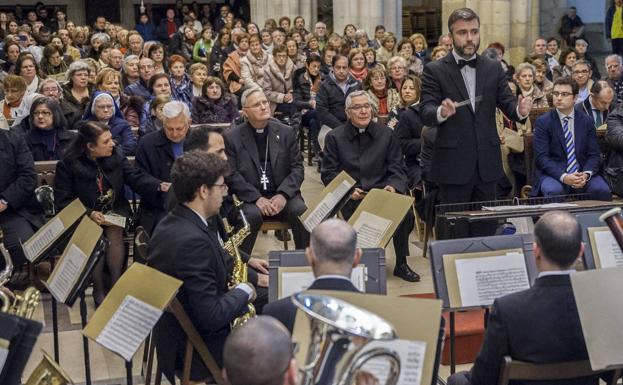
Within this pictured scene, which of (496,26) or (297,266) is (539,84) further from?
(297,266)

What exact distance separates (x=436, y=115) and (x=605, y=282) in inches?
104

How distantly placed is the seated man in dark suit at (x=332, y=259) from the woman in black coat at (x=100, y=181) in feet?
10.4

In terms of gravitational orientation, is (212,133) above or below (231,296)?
above

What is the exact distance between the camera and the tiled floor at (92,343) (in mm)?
5595

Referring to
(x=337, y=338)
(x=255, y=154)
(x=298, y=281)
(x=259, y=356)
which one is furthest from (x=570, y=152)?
(x=259, y=356)

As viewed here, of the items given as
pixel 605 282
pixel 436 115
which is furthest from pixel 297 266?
pixel 436 115

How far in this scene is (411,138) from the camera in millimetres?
8070

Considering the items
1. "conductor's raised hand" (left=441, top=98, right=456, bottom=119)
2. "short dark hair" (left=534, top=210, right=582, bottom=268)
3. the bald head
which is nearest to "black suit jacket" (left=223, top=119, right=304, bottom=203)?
"conductor's raised hand" (left=441, top=98, right=456, bottom=119)

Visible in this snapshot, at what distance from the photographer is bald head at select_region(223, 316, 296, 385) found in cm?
262

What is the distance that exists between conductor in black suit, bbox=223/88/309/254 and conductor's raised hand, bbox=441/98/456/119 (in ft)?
4.80

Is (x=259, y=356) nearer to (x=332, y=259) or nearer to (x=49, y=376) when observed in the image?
(x=332, y=259)

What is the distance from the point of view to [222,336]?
455cm

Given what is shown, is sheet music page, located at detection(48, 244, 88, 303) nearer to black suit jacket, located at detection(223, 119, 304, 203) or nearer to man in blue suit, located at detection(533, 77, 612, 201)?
black suit jacket, located at detection(223, 119, 304, 203)

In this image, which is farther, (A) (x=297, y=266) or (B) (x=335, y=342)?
(A) (x=297, y=266)
